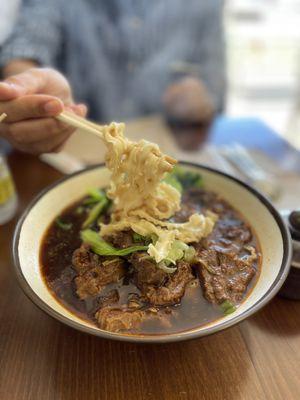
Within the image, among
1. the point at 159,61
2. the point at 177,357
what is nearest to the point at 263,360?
the point at 177,357

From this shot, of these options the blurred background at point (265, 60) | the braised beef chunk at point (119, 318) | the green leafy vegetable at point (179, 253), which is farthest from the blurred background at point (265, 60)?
the braised beef chunk at point (119, 318)

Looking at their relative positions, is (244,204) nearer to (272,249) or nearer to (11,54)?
(272,249)

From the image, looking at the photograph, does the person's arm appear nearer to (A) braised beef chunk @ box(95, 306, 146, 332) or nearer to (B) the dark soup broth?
(B) the dark soup broth

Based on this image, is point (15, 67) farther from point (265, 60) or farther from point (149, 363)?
point (265, 60)

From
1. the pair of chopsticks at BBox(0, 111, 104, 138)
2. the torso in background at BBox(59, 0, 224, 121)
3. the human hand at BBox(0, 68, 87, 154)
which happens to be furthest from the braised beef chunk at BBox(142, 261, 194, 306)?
the torso in background at BBox(59, 0, 224, 121)

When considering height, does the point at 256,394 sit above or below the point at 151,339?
below

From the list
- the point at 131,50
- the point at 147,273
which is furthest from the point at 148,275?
the point at 131,50
